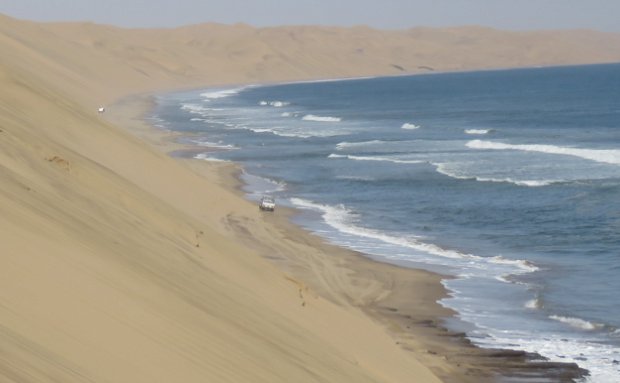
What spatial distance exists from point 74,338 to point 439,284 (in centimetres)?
1316

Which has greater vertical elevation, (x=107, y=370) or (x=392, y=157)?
(x=392, y=157)

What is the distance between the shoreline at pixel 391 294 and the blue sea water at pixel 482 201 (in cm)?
44

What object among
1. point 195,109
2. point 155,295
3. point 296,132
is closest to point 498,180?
point 155,295

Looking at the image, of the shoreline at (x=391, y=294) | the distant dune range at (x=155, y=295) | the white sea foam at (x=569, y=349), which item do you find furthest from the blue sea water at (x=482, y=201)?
the distant dune range at (x=155, y=295)

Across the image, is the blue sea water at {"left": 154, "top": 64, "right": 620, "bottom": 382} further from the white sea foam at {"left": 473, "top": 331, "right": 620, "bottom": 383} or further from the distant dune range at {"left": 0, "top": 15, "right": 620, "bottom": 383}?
the distant dune range at {"left": 0, "top": 15, "right": 620, "bottom": 383}

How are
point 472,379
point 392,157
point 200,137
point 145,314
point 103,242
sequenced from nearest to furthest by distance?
1. point 145,314
2. point 103,242
3. point 472,379
4. point 392,157
5. point 200,137

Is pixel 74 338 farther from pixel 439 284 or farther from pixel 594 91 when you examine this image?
pixel 594 91

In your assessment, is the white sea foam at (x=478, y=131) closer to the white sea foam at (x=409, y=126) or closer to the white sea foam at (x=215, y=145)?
the white sea foam at (x=409, y=126)

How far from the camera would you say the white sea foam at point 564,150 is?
4562cm

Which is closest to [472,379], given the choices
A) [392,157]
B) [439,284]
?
[439,284]

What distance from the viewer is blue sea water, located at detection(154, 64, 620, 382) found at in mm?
18422

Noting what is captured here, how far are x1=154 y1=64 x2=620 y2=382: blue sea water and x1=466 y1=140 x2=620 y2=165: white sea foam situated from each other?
0.08 m

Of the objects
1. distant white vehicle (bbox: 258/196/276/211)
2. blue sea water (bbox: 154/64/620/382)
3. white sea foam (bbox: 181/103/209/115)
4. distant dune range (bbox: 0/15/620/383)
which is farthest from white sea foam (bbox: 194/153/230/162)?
white sea foam (bbox: 181/103/209/115)

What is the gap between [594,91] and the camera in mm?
115938
